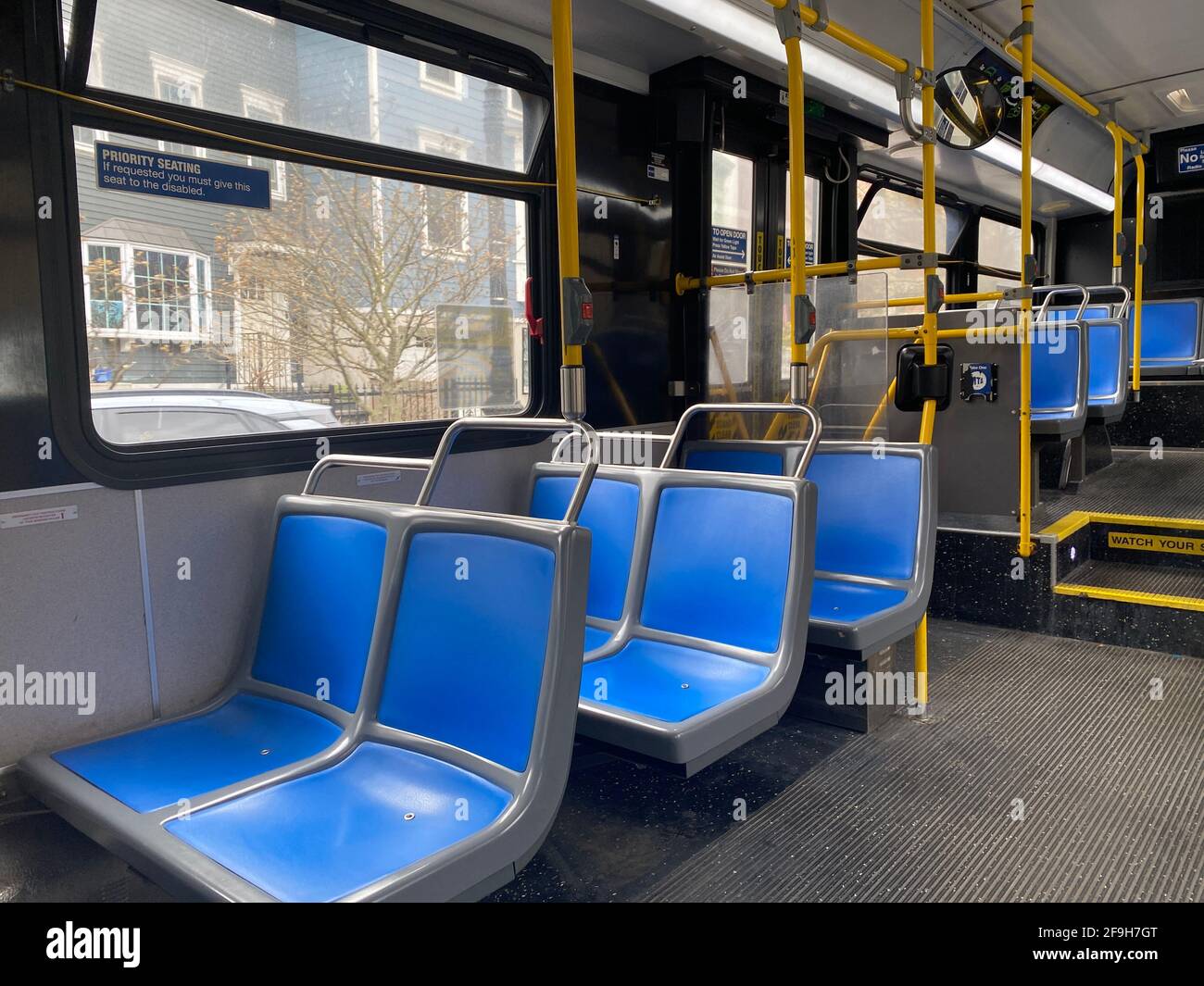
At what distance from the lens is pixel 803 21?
3.14m

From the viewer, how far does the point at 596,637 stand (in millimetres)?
2916

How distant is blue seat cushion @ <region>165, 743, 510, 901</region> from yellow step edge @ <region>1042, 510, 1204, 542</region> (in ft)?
11.3

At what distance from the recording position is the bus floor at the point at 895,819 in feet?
7.23

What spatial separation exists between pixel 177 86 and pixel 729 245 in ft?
10.6

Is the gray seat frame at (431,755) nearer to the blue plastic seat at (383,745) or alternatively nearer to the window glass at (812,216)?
the blue plastic seat at (383,745)

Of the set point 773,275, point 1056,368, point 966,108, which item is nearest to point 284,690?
point 773,275

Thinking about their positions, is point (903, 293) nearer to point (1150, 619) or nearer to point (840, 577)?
point (1150, 619)

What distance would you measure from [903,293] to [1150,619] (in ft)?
11.9

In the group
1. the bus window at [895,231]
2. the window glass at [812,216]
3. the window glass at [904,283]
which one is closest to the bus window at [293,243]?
the window glass at [812,216]

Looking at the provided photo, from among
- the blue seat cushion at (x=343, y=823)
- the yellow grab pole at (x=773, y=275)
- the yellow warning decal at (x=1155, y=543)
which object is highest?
the yellow grab pole at (x=773, y=275)

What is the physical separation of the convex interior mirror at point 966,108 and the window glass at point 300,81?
6.09 feet

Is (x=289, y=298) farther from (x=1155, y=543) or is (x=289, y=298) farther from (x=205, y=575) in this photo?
(x=1155, y=543)
